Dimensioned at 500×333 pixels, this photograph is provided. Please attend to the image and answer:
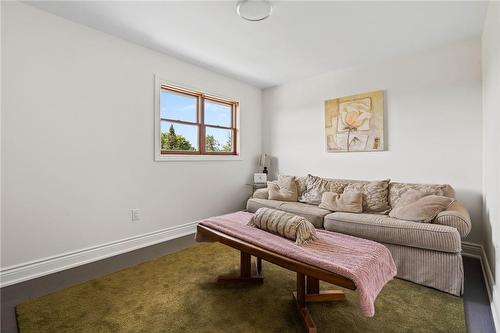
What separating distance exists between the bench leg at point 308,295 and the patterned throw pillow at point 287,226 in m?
0.25

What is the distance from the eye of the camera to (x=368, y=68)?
350 cm

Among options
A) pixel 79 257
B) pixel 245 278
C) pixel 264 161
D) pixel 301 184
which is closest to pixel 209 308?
pixel 245 278

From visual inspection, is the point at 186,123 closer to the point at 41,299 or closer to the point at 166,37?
the point at 166,37

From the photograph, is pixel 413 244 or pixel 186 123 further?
pixel 186 123

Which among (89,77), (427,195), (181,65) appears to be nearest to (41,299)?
(89,77)

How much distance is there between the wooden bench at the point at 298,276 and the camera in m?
1.35

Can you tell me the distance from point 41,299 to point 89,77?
2084mm

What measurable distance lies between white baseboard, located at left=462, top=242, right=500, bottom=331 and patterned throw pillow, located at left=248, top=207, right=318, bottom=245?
4.14 ft

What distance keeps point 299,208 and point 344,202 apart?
0.54 meters

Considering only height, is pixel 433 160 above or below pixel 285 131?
below

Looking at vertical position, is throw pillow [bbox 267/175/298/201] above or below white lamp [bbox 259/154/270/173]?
below

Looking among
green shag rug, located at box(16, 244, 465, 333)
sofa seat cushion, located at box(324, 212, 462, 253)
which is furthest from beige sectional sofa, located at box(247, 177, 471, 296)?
green shag rug, located at box(16, 244, 465, 333)

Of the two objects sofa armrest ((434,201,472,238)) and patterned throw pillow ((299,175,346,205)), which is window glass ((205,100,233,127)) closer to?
patterned throw pillow ((299,175,346,205))

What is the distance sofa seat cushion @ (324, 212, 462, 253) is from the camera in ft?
6.69
